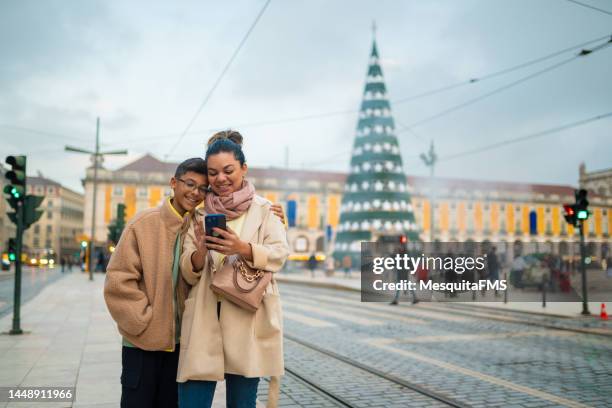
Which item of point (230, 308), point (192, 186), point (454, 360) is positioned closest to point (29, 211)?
point (454, 360)

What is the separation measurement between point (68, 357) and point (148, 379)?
4836 mm

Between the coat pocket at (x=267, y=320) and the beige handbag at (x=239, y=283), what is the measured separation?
94mm

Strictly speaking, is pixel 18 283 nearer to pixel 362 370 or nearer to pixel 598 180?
pixel 362 370

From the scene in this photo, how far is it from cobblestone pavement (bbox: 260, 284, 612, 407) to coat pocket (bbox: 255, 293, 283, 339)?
114 inches

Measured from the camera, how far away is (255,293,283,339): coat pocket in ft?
8.76

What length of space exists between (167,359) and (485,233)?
314ft

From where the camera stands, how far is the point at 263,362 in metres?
2.66

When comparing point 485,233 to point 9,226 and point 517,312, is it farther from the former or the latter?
point 517,312

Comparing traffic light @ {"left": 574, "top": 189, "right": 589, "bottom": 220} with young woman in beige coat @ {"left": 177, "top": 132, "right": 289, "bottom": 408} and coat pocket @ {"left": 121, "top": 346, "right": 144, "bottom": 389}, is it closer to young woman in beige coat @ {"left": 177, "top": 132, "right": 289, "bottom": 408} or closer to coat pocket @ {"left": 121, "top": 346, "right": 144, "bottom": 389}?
young woman in beige coat @ {"left": 177, "top": 132, "right": 289, "bottom": 408}

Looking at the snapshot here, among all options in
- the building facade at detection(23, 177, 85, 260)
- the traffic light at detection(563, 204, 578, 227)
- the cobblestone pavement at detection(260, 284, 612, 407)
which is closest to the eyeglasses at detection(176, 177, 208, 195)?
the cobblestone pavement at detection(260, 284, 612, 407)

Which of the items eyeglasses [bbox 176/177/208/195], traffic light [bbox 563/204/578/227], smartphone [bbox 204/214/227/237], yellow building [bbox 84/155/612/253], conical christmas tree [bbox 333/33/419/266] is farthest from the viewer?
yellow building [bbox 84/155/612/253]

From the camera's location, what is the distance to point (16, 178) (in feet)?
31.2

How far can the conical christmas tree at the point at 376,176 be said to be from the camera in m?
36.9

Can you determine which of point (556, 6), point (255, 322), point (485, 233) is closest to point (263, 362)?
point (255, 322)
